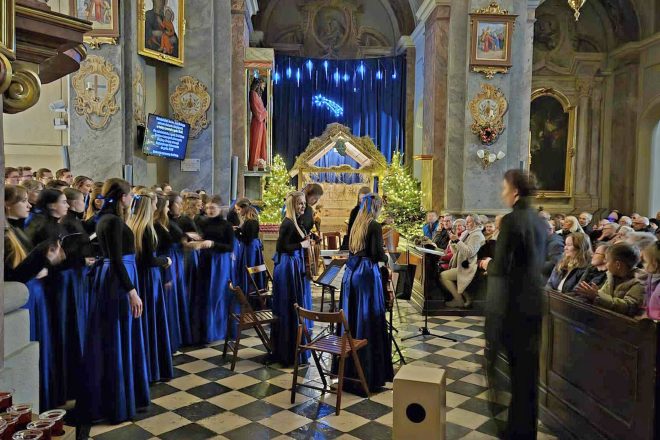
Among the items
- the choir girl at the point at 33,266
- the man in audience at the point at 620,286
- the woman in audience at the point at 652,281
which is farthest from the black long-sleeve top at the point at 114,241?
the woman in audience at the point at 652,281

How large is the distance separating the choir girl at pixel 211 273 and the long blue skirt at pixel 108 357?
215 centimetres

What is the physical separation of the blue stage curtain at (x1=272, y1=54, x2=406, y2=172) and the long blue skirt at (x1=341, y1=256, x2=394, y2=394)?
12.9m

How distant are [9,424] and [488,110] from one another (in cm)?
1258

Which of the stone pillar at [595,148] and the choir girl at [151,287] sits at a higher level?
the stone pillar at [595,148]

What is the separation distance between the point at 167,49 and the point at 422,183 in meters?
7.26

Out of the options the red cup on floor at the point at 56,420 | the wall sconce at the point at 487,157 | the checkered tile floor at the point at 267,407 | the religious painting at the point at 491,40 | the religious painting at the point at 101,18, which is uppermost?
the religious painting at the point at 491,40

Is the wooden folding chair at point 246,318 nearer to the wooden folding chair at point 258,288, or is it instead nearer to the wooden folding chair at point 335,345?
the wooden folding chair at point 258,288

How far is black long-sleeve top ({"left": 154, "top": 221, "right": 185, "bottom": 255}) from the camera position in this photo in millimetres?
5656

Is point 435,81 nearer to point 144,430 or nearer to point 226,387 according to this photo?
point 226,387

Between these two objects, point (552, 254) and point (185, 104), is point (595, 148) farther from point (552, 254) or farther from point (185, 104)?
point (185, 104)

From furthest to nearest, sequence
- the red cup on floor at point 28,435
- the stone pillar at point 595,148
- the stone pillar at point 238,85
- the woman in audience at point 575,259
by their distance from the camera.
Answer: the stone pillar at point 595,148 → the stone pillar at point 238,85 → the woman in audience at point 575,259 → the red cup on floor at point 28,435

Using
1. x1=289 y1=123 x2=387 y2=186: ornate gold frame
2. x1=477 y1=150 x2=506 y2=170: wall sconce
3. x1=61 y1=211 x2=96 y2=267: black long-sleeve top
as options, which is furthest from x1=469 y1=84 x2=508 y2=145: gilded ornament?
x1=61 y1=211 x2=96 y2=267: black long-sleeve top

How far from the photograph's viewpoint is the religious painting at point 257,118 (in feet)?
43.9

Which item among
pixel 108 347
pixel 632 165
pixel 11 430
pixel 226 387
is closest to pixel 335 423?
pixel 226 387
